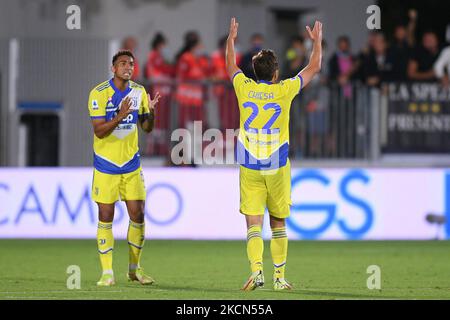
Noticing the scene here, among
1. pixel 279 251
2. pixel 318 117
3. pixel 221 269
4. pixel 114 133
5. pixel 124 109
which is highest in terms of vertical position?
pixel 318 117

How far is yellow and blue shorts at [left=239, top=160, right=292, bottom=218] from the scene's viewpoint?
11500 mm

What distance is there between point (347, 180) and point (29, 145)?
5.86 metres

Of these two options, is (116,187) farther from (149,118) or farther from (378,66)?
(378,66)

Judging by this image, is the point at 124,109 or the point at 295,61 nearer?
the point at 124,109

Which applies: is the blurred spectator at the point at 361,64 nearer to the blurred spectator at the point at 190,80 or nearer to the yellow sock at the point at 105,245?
the blurred spectator at the point at 190,80

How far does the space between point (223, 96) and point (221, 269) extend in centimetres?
690

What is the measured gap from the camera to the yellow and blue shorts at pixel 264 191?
1150 centimetres

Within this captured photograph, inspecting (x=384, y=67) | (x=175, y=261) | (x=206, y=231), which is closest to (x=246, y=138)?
(x=175, y=261)

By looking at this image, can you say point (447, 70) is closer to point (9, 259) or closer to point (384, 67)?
point (384, 67)

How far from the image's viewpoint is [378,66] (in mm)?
21000

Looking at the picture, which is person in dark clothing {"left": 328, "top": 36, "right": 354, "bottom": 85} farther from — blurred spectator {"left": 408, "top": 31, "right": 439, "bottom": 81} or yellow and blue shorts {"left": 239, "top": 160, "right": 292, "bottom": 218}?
yellow and blue shorts {"left": 239, "top": 160, "right": 292, "bottom": 218}

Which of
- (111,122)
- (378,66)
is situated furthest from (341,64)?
(111,122)

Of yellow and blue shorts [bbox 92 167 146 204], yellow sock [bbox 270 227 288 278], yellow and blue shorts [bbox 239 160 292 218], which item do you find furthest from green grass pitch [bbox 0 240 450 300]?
yellow and blue shorts [bbox 92 167 146 204]

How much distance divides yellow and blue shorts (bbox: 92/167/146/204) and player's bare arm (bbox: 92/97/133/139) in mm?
429
